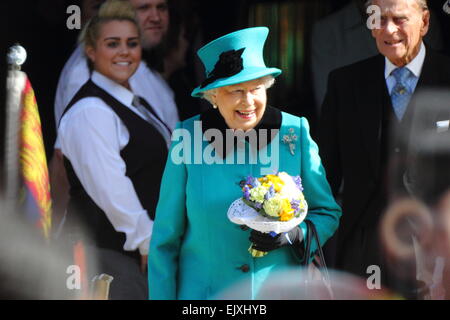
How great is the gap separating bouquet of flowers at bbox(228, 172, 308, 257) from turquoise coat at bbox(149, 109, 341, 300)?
0.20 metres

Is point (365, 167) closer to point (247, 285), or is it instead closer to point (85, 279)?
point (247, 285)

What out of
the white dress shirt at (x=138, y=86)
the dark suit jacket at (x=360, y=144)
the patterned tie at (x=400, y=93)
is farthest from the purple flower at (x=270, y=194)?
the white dress shirt at (x=138, y=86)

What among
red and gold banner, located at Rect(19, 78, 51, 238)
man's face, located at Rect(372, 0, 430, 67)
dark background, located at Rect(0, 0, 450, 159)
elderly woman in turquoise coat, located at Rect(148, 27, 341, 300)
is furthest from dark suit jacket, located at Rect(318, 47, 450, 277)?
red and gold banner, located at Rect(19, 78, 51, 238)

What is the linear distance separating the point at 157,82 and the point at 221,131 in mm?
1376

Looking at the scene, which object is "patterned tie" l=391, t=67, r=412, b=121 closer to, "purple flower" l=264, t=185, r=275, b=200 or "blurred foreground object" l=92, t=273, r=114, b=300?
"purple flower" l=264, t=185, r=275, b=200

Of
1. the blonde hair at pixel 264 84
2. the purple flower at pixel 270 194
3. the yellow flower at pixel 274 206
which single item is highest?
the blonde hair at pixel 264 84

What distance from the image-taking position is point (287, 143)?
4.16 metres

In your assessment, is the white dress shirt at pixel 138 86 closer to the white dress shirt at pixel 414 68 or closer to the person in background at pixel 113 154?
the person in background at pixel 113 154

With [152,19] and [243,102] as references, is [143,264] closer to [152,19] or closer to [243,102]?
[152,19]

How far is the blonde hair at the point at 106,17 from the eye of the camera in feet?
17.0

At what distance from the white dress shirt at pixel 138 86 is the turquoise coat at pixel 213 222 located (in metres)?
1.22
